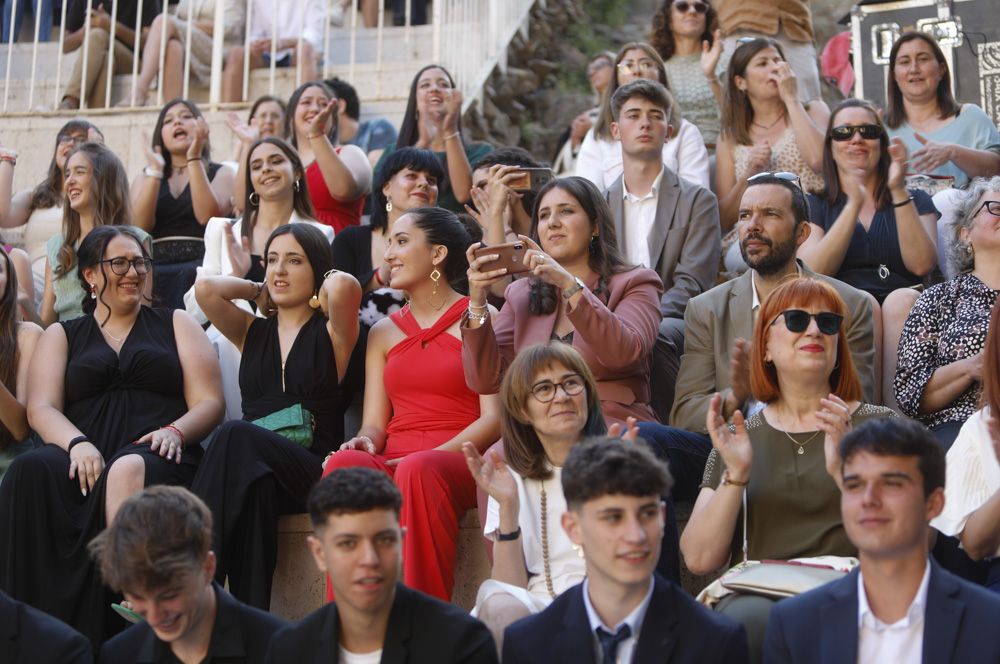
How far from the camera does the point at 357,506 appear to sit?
12.3 feet

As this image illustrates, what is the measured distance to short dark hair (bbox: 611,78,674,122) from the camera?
21.2 ft

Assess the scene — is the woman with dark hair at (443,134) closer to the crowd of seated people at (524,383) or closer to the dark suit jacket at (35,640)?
the crowd of seated people at (524,383)

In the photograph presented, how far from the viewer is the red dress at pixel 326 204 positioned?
748 cm

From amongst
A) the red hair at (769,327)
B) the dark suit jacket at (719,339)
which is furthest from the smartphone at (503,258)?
the red hair at (769,327)

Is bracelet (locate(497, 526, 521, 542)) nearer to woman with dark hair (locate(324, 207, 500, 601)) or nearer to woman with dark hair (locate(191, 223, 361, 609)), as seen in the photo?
woman with dark hair (locate(324, 207, 500, 601))

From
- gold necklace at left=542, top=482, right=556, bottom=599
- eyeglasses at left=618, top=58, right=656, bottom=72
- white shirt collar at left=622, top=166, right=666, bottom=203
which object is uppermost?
eyeglasses at left=618, top=58, right=656, bottom=72

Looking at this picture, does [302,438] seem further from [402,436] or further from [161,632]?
→ [161,632]

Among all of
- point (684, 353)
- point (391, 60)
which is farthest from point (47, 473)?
point (391, 60)

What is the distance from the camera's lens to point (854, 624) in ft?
11.6

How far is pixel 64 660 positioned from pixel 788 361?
2.25 m

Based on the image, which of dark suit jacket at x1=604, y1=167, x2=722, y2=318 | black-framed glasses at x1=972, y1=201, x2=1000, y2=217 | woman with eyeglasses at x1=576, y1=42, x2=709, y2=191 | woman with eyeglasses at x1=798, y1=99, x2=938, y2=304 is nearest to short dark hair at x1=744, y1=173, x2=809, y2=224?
woman with eyeglasses at x1=798, y1=99, x2=938, y2=304

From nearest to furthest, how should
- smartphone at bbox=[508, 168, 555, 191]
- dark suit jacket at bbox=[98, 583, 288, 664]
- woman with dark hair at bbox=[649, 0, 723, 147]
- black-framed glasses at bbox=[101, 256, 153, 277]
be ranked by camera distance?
dark suit jacket at bbox=[98, 583, 288, 664], black-framed glasses at bbox=[101, 256, 153, 277], smartphone at bbox=[508, 168, 555, 191], woman with dark hair at bbox=[649, 0, 723, 147]

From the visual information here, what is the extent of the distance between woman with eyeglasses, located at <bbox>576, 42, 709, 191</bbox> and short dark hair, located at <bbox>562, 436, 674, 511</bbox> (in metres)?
3.33

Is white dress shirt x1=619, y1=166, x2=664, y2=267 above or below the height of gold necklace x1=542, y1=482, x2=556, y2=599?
above
